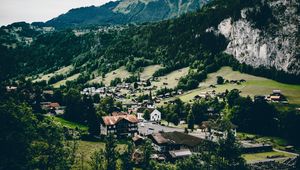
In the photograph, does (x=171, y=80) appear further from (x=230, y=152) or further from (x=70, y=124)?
(x=230, y=152)

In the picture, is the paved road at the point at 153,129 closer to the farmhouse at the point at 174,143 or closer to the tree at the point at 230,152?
the farmhouse at the point at 174,143

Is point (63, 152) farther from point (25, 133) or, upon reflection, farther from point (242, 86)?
point (242, 86)

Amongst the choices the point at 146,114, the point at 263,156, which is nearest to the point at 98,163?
the point at 263,156

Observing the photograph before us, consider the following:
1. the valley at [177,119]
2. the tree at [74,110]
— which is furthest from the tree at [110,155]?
the tree at [74,110]

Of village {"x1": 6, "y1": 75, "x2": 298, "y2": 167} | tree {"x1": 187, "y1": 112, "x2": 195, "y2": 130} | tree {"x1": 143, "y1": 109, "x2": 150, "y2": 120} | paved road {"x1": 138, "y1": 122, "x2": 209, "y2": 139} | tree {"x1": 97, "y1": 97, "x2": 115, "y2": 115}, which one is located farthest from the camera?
tree {"x1": 143, "y1": 109, "x2": 150, "y2": 120}

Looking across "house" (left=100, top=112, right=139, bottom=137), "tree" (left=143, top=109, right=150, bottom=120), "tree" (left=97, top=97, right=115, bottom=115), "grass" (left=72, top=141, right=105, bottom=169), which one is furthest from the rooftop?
"tree" (left=143, top=109, right=150, bottom=120)

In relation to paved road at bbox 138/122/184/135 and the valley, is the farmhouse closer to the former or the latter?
the valley

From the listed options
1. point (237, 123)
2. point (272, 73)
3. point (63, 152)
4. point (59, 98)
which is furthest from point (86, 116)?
point (272, 73)
